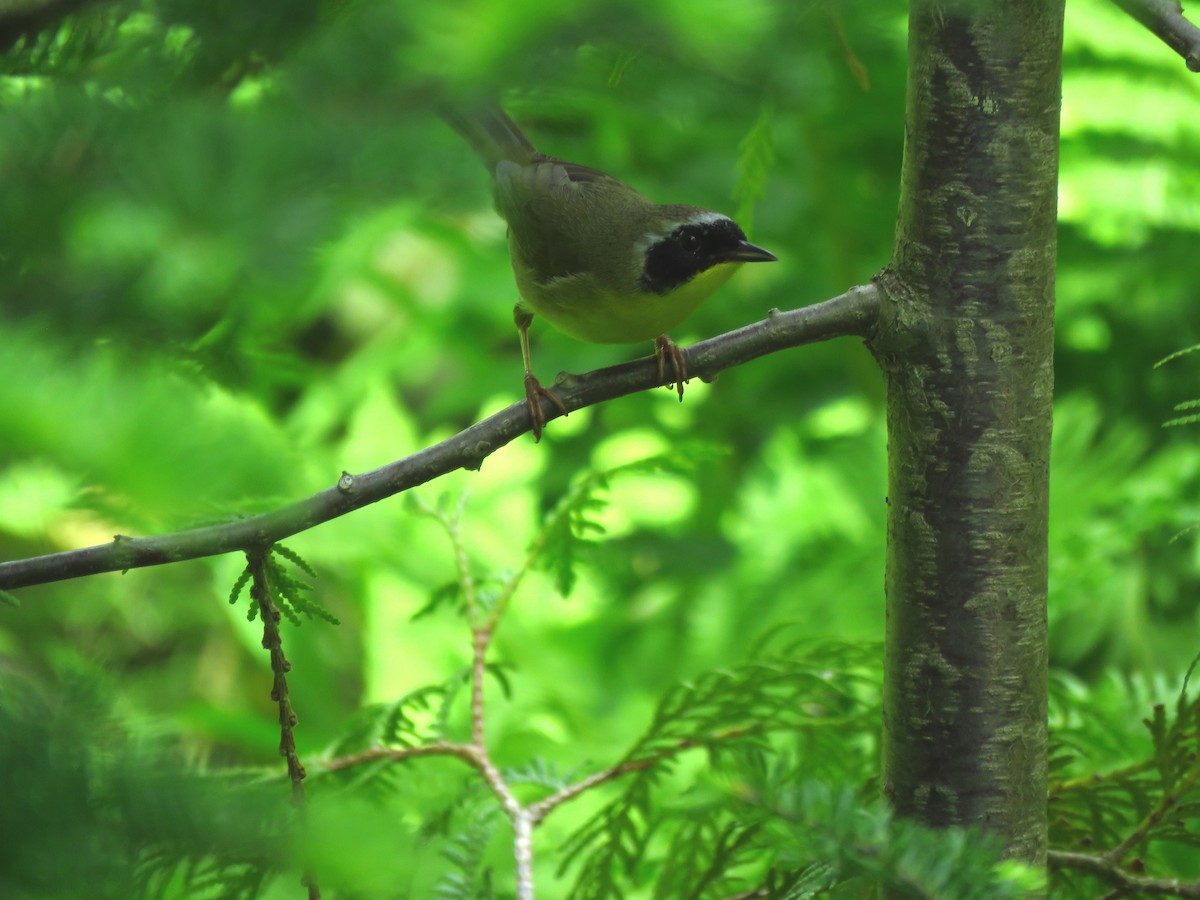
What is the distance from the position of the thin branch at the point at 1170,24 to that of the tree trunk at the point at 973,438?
104mm

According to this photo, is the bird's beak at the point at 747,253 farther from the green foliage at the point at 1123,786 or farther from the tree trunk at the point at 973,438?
the green foliage at the point at 1123,786

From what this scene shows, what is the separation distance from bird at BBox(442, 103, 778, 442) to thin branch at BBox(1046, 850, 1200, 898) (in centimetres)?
97

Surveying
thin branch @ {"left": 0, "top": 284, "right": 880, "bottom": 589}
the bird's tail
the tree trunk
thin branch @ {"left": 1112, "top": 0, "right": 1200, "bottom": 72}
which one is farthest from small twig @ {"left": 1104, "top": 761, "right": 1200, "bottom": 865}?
the bird's tail

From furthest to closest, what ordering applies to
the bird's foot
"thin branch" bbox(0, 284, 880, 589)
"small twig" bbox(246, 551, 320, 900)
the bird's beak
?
the bird's beak
the bird's foot
"small twig" bbox(246, 551, 320, 900)
"thin branch" bbox(0, 284, 880, 589)

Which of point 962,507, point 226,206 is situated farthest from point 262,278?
point 962,507

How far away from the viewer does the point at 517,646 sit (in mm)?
3197

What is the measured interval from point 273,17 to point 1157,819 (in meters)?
1.23

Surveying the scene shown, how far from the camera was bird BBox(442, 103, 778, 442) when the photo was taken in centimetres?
194

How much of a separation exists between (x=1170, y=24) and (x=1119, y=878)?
909mm

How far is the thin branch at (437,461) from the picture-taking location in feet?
3.06

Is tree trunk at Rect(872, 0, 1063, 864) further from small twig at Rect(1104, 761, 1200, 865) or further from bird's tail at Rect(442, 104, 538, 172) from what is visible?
bird's tail at Rect(442, 104, 538, 172)

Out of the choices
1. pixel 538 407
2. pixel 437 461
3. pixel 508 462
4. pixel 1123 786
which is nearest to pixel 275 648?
pixel 437 461

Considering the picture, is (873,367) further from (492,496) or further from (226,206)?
(226,206)

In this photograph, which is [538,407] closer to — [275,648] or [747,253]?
[275,648]
